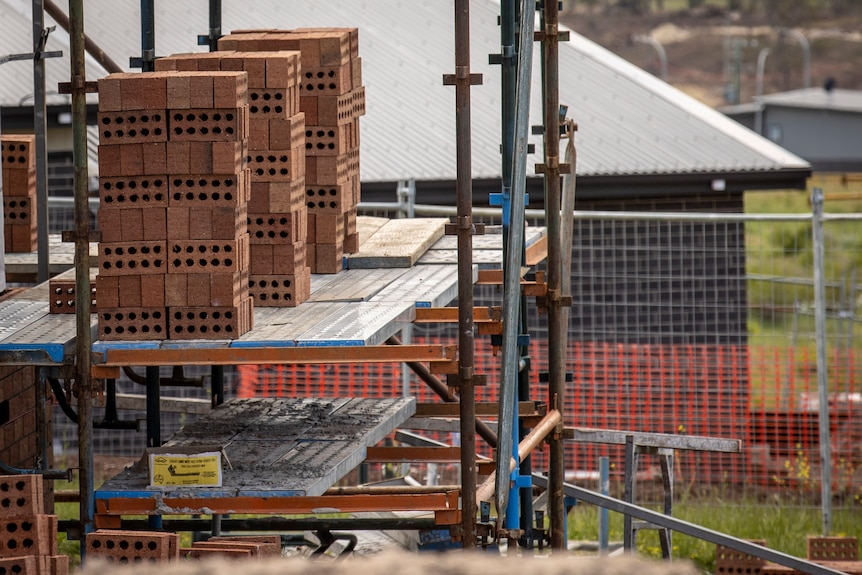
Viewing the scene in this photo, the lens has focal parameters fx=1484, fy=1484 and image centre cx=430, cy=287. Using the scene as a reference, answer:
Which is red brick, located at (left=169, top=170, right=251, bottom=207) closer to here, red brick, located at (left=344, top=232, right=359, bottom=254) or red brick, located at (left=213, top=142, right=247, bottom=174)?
red brick, located at (left=213, top=142, right=247, bottom=174)

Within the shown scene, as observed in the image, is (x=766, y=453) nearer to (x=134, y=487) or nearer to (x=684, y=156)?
(x=684, y=156)

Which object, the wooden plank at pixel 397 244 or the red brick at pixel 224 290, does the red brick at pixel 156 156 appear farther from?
the wooden plank at pixel 397 244

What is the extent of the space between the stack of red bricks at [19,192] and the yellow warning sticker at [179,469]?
9.67ft

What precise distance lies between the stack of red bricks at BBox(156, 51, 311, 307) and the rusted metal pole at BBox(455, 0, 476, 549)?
1.01 metres

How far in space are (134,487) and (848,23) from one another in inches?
3413

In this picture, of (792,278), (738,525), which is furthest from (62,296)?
(792,278)

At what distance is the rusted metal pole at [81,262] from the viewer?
6734 mm

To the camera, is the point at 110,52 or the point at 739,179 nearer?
the point at 739,179

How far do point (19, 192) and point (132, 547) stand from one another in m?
3.60

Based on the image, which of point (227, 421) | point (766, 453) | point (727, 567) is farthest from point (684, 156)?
point (227, 421)

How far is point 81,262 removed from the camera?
6824mm

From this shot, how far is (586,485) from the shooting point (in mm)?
14008

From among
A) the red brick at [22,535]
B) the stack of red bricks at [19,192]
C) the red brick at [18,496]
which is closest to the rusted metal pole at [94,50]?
the stack of red bricks at [19,192]

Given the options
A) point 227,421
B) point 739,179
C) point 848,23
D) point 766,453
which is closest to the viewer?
point 227,421
